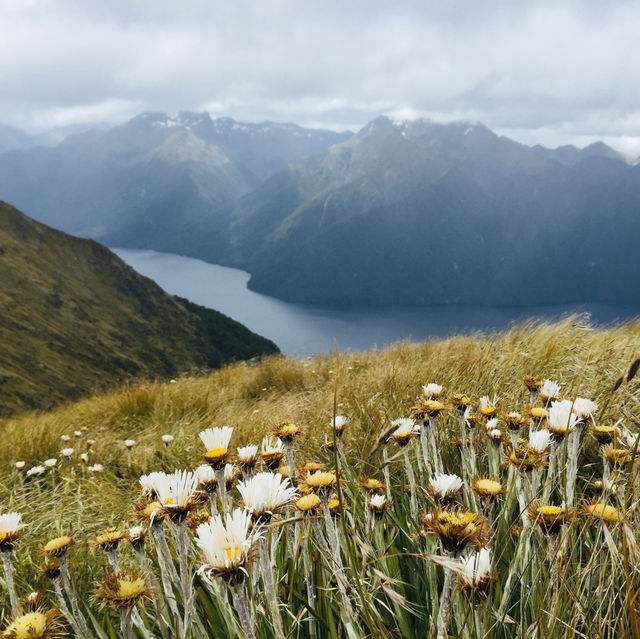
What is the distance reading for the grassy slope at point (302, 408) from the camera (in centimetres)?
363

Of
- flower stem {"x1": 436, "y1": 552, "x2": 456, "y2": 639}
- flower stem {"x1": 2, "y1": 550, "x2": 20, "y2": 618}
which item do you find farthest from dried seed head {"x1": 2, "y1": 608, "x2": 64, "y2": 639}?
flower stem {"x1": 436, "y1": 552, "x2": 456, "y2": 639}

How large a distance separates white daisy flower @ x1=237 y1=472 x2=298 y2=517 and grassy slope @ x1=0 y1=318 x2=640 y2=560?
1306 mm

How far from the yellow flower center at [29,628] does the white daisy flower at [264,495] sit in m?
0.64

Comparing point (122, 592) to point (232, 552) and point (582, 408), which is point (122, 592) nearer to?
point (232, 552)

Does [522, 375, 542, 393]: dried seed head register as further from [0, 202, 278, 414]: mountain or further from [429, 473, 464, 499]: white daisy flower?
[0, 202, 278, 414]: mountain

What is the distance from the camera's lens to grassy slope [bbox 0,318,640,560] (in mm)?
3627

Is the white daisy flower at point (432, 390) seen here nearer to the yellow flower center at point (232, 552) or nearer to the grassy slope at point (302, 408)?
the grassy slope at point (302, 408)

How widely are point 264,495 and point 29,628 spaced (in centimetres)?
73

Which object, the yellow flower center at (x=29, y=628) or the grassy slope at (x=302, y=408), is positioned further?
the grassy slope at (x=302, y=408)

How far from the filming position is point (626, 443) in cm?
205

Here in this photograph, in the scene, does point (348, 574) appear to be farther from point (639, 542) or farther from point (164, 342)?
point (164, 342)

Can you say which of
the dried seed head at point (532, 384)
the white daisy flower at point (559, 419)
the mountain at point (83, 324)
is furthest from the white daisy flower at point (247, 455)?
the mountain at point (83, 324)

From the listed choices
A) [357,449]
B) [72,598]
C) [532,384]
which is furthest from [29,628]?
[357,449]

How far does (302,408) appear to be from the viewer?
540cm
